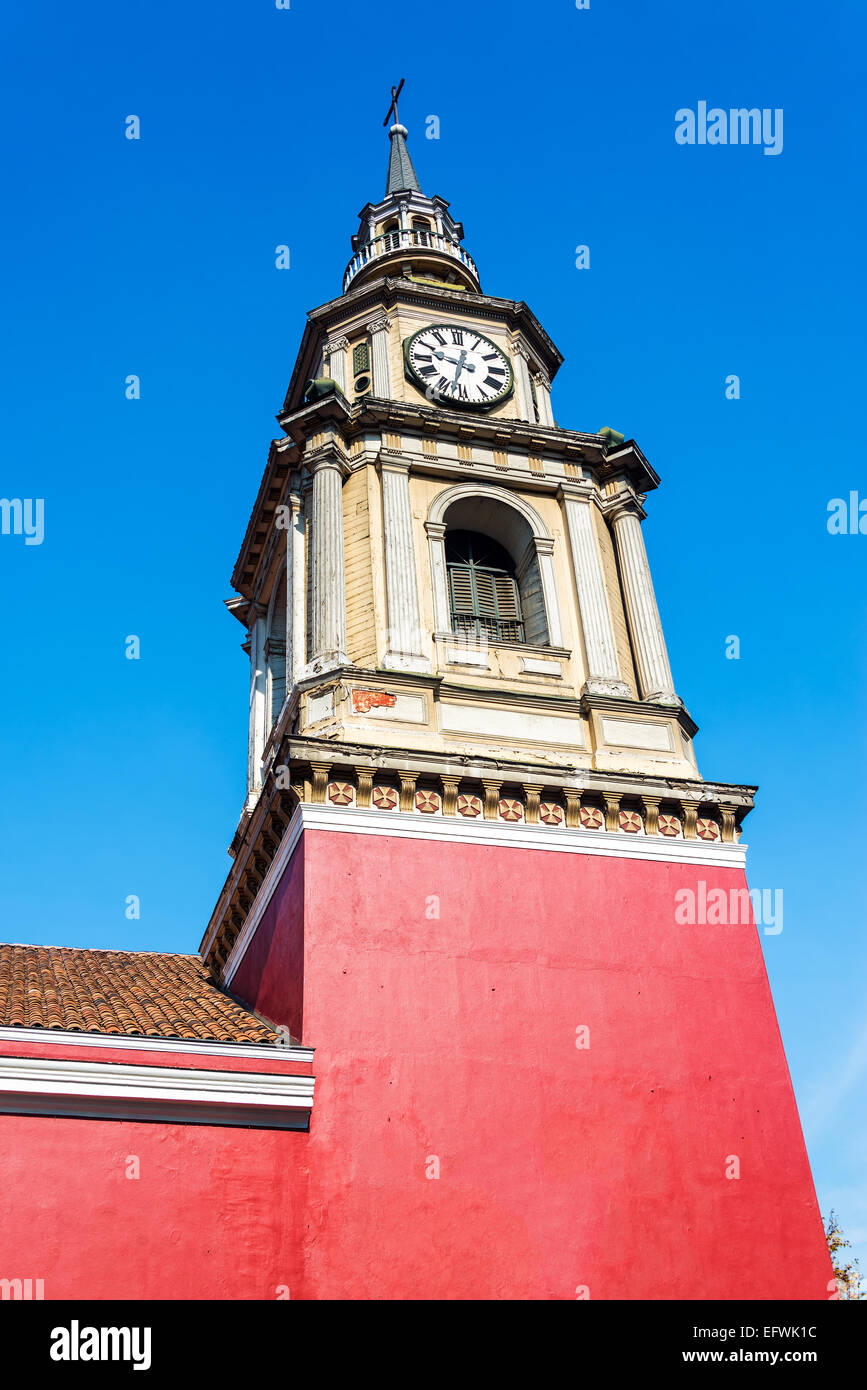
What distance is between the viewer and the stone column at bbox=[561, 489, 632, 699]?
17070 mm

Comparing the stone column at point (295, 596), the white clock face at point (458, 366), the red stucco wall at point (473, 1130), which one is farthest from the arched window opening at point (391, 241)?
the red stucco wall at point (473, 1130)

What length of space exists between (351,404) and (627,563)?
488cm

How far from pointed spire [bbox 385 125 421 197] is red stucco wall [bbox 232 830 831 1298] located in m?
17.4

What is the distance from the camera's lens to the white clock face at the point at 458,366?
20422 millimetres

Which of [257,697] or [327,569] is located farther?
[257,697]

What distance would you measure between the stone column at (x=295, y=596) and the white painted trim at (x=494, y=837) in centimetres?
259

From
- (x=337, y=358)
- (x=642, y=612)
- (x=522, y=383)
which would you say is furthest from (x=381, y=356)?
(x=642, y=612)

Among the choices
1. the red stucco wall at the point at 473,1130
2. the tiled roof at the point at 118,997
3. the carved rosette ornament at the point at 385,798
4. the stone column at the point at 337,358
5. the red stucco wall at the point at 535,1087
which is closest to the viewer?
the red stucco wall at the point at 473,1130

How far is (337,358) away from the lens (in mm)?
21703

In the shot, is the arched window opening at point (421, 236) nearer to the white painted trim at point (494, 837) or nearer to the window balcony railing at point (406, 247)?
the window balcony railing at point (406, 247)

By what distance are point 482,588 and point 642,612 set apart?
2294 mm

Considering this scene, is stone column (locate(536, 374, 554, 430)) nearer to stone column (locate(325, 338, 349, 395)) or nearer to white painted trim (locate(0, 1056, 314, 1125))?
stone column (locate(325, 338, 349, 395))

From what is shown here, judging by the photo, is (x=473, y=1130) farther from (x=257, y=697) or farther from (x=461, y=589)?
(x=257, y=697)
